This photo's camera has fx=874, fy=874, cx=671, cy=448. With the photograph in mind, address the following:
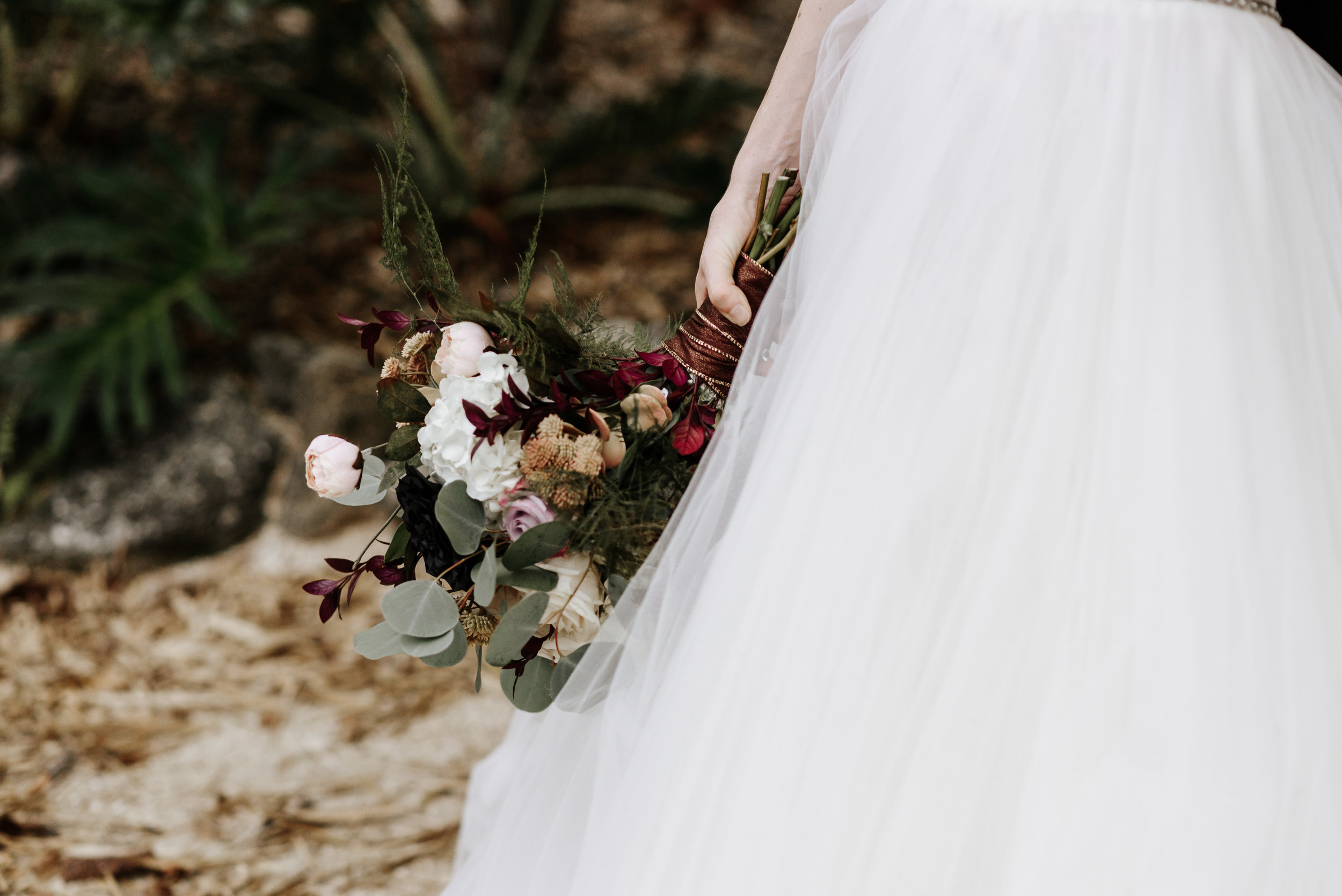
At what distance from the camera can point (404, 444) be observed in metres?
0.81

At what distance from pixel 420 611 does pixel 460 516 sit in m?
0.09

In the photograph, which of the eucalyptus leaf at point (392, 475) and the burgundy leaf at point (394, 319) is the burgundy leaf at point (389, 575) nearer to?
the eucalyptus leaf at point (392, 475)

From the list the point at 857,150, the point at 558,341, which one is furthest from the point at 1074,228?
the point at 558,341

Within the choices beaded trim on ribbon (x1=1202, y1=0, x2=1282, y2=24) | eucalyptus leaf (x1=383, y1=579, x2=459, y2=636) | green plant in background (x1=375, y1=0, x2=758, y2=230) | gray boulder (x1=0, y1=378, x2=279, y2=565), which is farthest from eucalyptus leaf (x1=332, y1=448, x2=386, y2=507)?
green plant in background (x1=375, y1=0, x2=758, y2=230)

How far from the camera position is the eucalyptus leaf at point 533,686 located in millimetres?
783

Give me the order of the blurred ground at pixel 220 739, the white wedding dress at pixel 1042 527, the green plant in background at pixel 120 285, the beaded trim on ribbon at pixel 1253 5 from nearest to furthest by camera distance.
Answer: the white wedding dress at pixel 1042 527 < the beaded trim on ribbon at pixel 1253 5 < the blurred ground at pixel 220 739 < the green plant in background at pixel 120 285

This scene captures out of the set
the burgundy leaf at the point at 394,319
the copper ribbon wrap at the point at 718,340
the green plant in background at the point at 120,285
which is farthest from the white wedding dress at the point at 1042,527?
the green plant in background at the point at 120,285

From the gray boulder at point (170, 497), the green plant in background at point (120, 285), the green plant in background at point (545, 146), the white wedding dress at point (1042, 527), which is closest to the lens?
the white wedding dress at point (1042, 527)

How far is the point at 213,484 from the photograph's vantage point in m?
2.34

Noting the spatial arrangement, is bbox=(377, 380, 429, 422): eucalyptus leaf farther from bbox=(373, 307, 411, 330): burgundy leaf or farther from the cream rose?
the cream rose

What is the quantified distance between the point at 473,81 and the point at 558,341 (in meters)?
3.22

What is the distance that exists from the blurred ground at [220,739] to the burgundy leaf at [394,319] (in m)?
0.94

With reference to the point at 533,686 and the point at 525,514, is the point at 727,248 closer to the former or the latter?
the point at 525,514

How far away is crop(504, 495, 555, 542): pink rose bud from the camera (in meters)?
0.71
